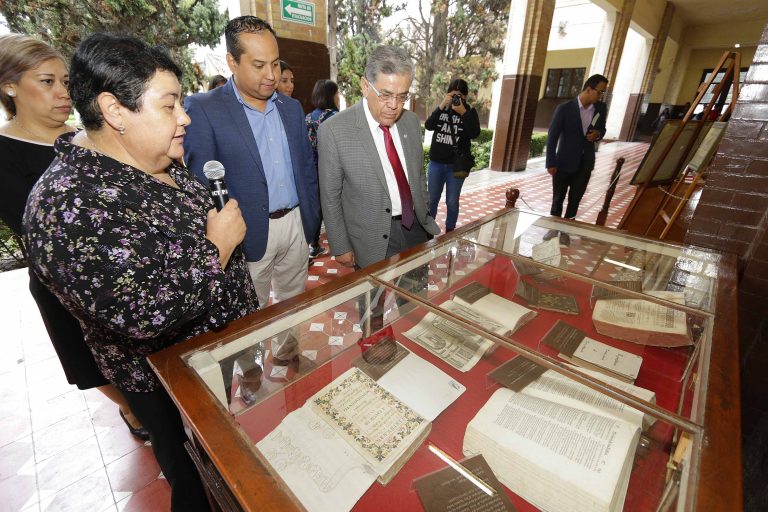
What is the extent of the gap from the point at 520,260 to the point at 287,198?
4.33 feet

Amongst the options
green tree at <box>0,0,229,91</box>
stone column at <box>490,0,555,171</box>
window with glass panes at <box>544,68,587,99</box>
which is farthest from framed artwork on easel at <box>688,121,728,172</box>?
window with glass panes at <box>544,68,587,99</box>

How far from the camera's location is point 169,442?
1.30 m

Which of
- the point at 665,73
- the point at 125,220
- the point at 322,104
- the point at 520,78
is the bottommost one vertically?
the point at 125,220

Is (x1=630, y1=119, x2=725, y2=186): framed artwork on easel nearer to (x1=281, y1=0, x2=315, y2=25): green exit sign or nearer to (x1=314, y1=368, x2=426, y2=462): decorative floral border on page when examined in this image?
(x1=314, y1=368, x2=426, y2=462): decorative floral border on page

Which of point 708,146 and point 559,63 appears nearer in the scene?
point 708,146

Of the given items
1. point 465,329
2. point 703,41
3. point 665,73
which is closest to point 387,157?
point 465,329

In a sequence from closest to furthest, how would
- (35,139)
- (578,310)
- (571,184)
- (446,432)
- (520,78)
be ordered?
(446,432), (578,310), (35,139), (571,184), (520,78)

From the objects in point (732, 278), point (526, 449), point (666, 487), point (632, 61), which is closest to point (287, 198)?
point (526, 449)

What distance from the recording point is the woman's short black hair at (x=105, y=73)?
0.93 metres

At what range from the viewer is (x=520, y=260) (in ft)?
5.89

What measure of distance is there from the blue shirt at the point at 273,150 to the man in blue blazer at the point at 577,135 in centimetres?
350

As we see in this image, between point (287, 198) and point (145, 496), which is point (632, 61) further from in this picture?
point (145, 496)

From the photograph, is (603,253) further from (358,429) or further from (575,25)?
(575,25)

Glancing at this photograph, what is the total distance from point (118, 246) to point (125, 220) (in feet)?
0.25
